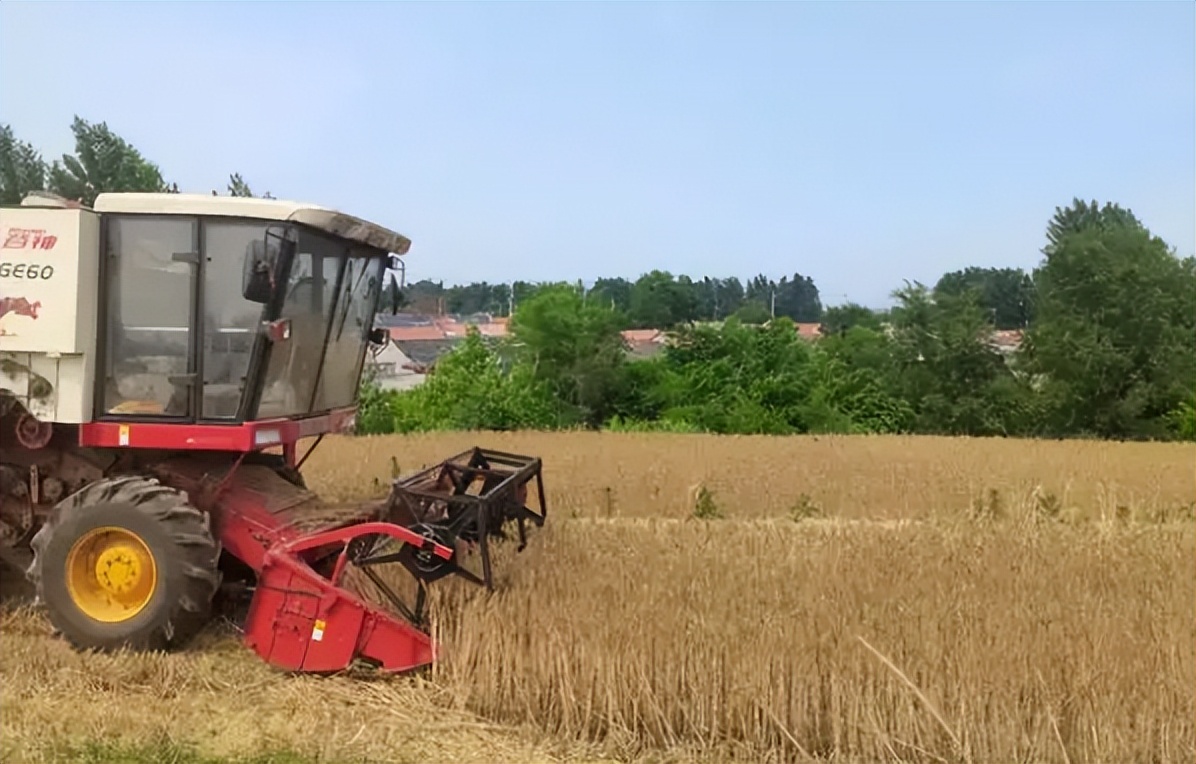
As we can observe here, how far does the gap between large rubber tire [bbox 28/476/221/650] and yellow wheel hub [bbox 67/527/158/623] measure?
4cm

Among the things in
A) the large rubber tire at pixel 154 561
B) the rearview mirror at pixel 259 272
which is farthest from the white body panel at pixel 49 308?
the rearview mirror at pixel 259 272

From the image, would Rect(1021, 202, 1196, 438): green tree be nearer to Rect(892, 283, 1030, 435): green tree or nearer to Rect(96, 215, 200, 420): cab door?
Rect(892, 283, 1030, 435): green tree

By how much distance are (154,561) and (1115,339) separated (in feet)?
98.5

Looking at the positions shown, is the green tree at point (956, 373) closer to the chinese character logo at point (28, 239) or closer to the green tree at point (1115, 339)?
the green tree at point (1115, 339)

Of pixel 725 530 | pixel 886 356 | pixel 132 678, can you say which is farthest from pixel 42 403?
pixel 886 356

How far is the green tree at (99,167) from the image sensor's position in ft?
125

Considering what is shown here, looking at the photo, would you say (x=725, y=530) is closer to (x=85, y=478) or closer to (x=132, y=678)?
(x=132, y=678)

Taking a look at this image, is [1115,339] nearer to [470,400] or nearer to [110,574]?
[470,400]

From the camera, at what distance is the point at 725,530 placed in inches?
245

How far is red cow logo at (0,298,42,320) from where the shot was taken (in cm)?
558

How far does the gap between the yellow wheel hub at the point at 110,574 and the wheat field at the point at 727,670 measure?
0.93ft

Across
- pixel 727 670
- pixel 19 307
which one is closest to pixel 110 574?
pixel 19 307

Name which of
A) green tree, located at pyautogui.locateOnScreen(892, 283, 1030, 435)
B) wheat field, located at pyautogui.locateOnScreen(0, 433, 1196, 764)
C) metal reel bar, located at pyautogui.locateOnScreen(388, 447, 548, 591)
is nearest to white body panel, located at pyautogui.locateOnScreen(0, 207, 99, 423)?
wheat field, located at pyautogui.locateOnScreen(0, 433, 1196, 764)

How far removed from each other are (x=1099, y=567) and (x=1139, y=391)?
2721 centimetres
